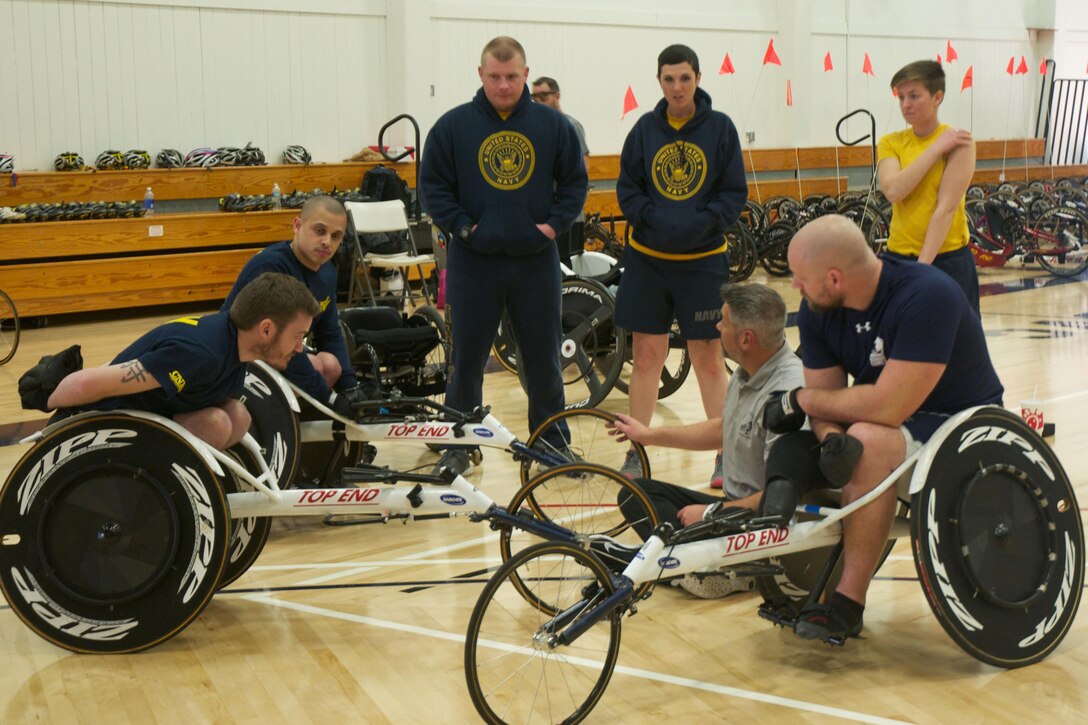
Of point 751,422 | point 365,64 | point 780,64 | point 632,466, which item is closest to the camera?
point 751,422

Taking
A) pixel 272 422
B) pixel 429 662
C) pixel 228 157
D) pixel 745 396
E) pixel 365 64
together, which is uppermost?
pixel 365 64

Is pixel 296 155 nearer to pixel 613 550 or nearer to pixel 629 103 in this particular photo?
pixel 629 103

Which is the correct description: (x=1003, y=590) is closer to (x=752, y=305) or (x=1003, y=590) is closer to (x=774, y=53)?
(x=752, y=305)

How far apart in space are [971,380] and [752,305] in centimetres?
62

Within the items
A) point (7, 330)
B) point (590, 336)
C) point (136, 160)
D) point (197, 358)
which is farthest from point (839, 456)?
point (136, 160)

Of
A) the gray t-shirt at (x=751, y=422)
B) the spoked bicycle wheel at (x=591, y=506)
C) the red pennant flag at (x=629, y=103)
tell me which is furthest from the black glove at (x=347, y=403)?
the red pennant flag at (x=629, y=103)

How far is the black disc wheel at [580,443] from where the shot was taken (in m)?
4.24

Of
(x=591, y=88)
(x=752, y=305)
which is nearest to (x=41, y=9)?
(x=591, y=88)

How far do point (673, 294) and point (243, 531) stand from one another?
6.66ft

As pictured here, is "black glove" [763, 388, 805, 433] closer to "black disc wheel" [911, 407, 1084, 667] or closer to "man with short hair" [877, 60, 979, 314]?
"black disc wheel" [911, 407, 1084, 667]

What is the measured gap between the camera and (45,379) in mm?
3379

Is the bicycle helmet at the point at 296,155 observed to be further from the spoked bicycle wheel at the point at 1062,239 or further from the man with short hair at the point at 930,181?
the man with short hair at the point at 930,181

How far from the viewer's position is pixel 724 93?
1617cm

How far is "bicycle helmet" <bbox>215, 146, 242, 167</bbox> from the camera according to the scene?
11641 mm
